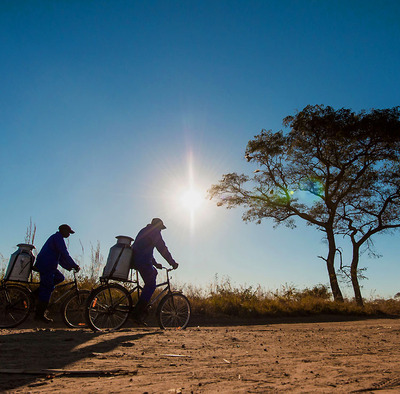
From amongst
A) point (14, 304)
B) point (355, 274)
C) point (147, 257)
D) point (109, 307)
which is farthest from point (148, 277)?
point (355, 274)

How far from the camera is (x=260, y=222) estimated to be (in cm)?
2205

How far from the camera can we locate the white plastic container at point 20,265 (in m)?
7.52

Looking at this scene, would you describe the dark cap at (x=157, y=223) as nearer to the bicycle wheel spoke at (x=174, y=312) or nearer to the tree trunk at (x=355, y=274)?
the bicycle wheel spoke at (x=174, y=312)

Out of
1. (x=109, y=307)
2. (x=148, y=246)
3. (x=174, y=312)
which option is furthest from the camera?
(x=174, y=312)

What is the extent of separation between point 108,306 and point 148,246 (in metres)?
1.44

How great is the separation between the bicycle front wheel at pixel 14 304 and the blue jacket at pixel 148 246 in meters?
2.48

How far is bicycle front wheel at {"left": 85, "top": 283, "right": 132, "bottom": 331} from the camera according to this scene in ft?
22.7

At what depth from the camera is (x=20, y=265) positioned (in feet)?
24.9

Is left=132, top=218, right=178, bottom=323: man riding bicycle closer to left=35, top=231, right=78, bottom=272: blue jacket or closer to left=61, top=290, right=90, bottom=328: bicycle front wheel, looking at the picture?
left=61, top=290, right=90, bottom=328: bicycle front wheel

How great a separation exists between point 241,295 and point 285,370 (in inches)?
411

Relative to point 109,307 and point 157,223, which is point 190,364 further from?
point 157,223

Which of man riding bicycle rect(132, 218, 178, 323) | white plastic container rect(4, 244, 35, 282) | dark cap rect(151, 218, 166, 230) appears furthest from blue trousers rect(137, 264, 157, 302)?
white plastic container rect(4, 244, 35, 282)

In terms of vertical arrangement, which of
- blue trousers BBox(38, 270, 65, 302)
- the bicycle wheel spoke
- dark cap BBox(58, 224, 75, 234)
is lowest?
the bicycle wheel spoke

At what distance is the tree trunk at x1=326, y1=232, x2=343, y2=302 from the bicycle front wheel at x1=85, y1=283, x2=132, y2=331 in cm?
1451
